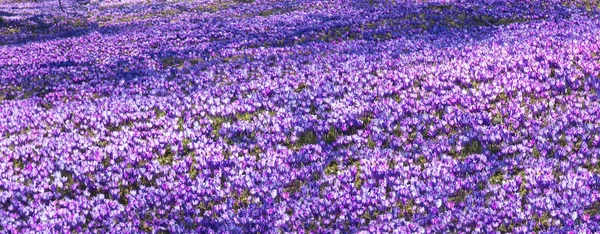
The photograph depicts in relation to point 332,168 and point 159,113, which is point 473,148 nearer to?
point 332,168

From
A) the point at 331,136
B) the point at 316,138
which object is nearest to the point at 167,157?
the point at 316,138

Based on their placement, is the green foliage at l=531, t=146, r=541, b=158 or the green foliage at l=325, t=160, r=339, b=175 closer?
the green foliage at l=531, t=146, r=541, b=158

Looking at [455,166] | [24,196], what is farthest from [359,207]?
[24,196]

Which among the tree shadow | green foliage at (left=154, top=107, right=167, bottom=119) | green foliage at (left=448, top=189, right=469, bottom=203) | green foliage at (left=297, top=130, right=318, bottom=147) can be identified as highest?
green foliage at (left=448, top=189, right=469, bottom=203)

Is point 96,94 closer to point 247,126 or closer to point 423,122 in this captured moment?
point 247,126

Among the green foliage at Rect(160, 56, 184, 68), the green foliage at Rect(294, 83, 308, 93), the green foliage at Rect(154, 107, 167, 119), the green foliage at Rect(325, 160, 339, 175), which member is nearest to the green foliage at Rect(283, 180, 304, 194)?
the green foliage at Rect(325, 160, 339, 175)

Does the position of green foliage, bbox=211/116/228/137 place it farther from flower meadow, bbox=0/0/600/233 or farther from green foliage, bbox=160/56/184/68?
green foliage, bbox=160/56/184/68

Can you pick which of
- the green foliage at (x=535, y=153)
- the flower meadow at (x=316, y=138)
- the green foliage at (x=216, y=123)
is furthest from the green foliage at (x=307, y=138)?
the green foliage at (x=535, y=153)

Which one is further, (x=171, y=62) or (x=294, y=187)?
(x=171, y=62)
